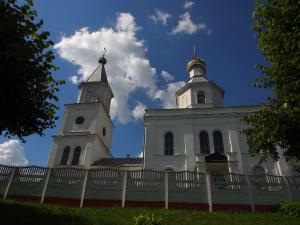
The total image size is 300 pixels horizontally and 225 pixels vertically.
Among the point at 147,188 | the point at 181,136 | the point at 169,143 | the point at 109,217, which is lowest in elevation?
the point at 109,217

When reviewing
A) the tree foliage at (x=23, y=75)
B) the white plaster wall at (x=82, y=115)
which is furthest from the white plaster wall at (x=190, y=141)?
the tree foliage at (x=23, y=75)

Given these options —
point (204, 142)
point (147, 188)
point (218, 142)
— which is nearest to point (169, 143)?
point (204, 142)

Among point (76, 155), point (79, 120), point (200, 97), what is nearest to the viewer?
point (76, 155)

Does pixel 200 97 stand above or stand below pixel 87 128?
above

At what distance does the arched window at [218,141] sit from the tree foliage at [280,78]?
45.8ft

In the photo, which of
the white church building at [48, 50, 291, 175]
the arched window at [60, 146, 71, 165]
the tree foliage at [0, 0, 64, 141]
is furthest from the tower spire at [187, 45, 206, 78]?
the tree foliage at [0, 0, 64, 141]

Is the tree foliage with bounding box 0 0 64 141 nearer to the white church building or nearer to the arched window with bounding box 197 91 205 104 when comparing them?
the white church building

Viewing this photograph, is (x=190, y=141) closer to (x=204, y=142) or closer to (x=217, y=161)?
(x=204, y=142)

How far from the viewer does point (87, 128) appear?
33.1m

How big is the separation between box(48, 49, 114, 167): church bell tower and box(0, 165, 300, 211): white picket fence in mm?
13431

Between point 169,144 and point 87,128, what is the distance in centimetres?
1084

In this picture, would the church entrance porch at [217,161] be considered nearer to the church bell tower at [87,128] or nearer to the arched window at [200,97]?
the arched window at [200,97]

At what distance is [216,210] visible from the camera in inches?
599

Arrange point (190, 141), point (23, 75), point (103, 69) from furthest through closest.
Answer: point (103, 69)
point (190, 141)
point (23, 75)
